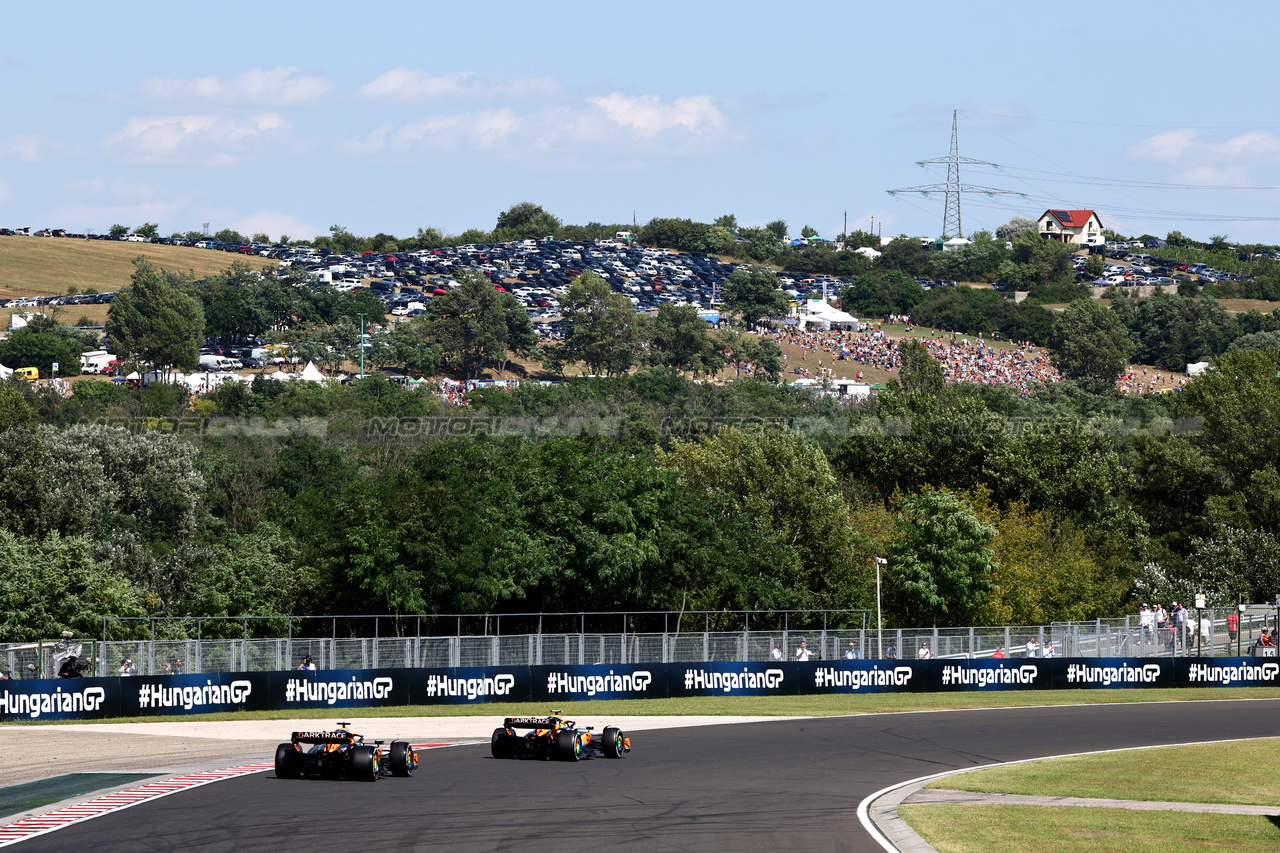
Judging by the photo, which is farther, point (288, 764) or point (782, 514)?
point (782, 514)

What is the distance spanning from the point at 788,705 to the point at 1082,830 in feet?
76.7

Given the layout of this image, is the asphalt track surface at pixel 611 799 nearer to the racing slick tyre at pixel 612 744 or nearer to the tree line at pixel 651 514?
the racing slick tyre at pixel 612 744

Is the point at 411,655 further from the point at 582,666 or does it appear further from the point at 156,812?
the point at 156,812

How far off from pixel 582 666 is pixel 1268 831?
24.9 m

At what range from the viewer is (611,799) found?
→ 70.8 feet

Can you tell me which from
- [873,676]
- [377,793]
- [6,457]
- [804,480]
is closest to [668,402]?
[804,480]

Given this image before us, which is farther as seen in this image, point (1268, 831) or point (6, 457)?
point (6, 457)

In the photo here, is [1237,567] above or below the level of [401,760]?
above

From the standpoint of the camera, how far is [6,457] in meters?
73.0

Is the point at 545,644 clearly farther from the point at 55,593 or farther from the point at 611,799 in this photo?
the point at 611,799

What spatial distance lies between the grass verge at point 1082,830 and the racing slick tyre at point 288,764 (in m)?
10.0

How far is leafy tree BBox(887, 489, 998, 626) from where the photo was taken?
70875 millimetres

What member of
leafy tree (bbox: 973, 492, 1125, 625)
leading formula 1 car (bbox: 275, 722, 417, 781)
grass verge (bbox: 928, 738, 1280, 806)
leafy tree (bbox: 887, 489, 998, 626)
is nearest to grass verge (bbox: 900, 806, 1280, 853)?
grass verge (bbox: 928, 738, 1280, 806)

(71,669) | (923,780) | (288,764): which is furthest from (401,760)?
(71,669)
